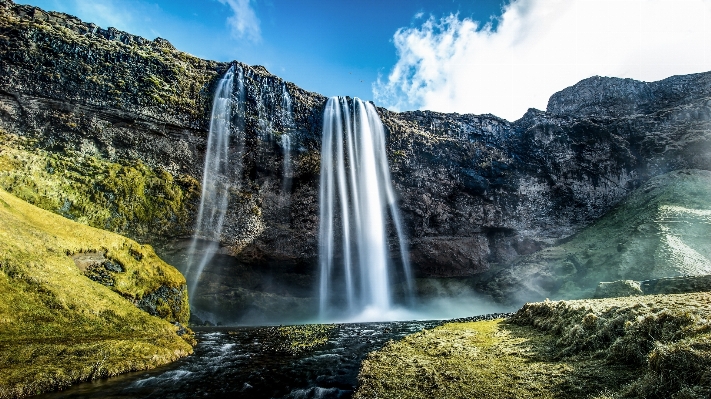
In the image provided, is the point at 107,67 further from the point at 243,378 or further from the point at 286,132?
the point at 243,378

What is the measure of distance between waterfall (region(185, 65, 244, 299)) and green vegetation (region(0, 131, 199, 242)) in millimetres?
1843

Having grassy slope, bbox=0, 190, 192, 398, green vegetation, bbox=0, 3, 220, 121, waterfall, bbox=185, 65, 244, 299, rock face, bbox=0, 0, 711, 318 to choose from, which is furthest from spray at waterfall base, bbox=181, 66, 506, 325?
grassy slope, bbox=0, 190, 192, 398

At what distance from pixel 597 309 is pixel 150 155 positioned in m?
42.1

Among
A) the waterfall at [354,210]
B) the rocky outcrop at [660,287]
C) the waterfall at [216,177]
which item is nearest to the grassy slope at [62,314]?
the waterfall at [216,177]

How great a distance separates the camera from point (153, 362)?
44.0 ft

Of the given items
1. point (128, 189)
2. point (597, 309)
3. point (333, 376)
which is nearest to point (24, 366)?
point (333, 376)

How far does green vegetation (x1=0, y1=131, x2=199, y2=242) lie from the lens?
28.8 meters

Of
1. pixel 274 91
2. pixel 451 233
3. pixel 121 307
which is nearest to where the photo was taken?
pixel 121 307

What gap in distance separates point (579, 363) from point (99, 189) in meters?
39.3

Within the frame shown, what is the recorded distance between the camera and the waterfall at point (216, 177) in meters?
39.1

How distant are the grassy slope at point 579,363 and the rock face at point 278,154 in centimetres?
3292

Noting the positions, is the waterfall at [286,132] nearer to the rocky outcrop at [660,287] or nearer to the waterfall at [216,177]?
the waterfall at [216,177]

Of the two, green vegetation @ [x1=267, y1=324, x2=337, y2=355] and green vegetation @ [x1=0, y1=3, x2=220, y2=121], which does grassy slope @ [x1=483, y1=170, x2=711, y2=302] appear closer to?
green vegetation @ [x1=267, y1=324, x2=337, y2=355]

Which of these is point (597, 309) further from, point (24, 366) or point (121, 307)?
point (121, 307)
